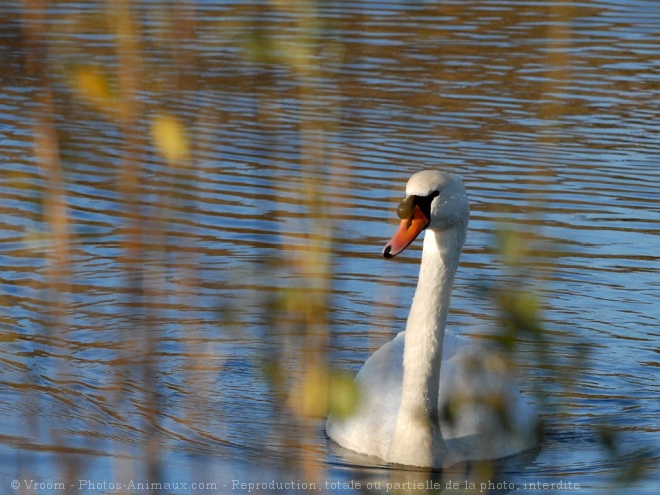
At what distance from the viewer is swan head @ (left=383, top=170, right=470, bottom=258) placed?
559 centimetres

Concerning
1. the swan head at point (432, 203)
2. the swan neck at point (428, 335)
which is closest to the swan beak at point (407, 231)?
the swan head at point (432, 203)

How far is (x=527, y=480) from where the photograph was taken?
5.91m

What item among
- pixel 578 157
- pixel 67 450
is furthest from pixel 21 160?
pixel 67 450

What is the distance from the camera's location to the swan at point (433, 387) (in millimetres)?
5641

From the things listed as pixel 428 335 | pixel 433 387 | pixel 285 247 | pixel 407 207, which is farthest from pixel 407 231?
pixel 285 247

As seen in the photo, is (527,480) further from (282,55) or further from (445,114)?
(445,114)

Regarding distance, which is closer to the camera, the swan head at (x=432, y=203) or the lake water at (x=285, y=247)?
the lake water at (x=285, y=247)

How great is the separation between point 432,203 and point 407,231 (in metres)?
0.17

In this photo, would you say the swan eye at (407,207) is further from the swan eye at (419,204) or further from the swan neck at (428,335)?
the swan neck at (428,335)

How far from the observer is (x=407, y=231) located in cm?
552

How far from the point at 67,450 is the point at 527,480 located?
9.58ft

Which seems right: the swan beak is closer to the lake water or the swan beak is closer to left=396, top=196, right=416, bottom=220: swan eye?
left=396, top=196, right=416, bottom=220: swan eye

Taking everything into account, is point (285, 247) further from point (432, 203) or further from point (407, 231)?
point (432, 203)

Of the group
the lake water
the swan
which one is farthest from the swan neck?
the lake water
